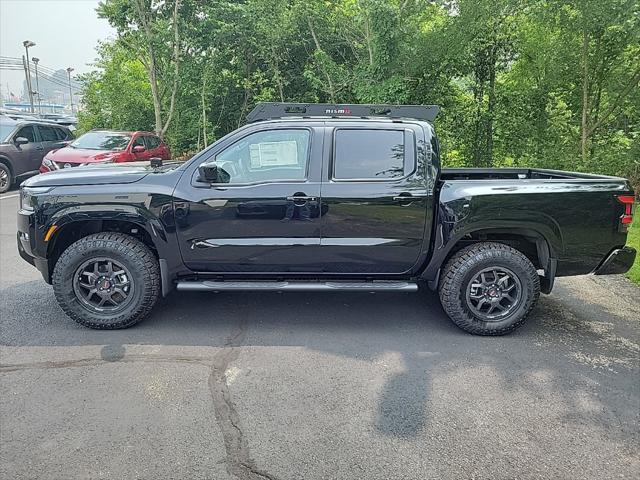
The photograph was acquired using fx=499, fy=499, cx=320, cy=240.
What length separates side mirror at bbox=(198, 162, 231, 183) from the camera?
418 cm

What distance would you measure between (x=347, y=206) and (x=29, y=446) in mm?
2787

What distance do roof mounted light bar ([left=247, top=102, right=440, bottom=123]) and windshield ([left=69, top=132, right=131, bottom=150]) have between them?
8676 millimetres

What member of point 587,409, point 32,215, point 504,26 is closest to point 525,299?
point 587,409

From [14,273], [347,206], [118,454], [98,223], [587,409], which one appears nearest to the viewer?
[118,454]

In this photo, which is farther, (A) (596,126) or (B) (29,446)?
(A) (596,126)

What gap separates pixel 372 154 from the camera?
4430 millimetres

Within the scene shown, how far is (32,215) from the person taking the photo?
4328 millimetres

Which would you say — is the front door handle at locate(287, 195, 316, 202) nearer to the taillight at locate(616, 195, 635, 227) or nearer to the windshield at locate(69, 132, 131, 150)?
the taillight at locate(616, 195, 635, 227)

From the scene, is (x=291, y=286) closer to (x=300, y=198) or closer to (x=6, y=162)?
(x=300, y=198)

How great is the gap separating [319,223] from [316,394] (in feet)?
4.98

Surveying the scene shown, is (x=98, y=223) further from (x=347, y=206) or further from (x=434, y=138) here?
(x=434, y=138)

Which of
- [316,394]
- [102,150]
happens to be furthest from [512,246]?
[102,150]

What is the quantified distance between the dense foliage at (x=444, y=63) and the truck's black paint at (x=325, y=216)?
391 centimetres

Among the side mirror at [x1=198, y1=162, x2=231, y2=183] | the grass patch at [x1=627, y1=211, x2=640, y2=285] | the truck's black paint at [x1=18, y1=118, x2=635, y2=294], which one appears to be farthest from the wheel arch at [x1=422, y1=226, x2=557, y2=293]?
the grass patch at [x1=627, y1=211, x2=640, y2=285]
